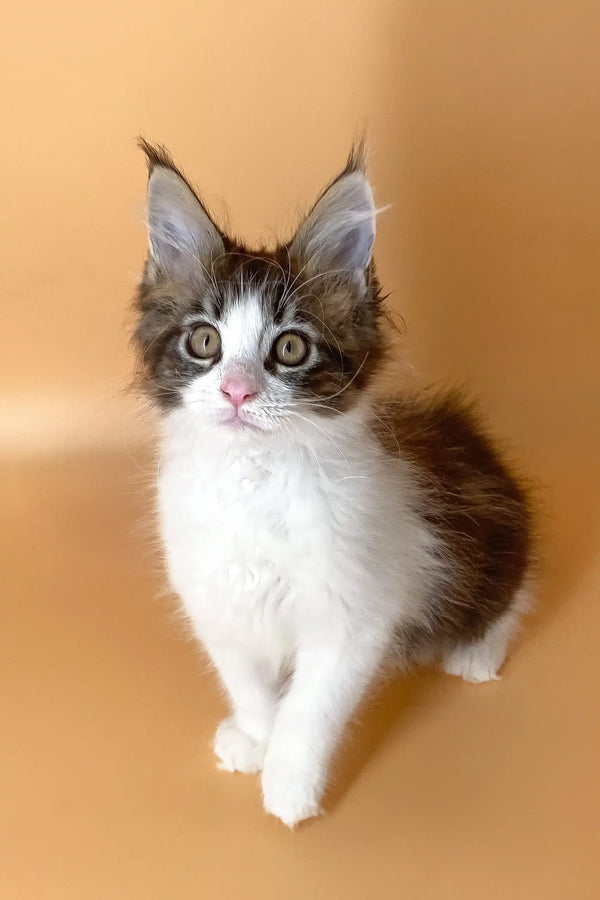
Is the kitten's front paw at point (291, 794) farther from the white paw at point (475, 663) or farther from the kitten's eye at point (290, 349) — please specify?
the kitten's eye at point (290, 349)

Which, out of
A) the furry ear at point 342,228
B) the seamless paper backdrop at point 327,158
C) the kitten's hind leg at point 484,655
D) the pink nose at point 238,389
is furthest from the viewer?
the seamless paper backdrop at point 327,158

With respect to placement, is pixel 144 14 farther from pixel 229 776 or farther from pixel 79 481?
pixel 229 776

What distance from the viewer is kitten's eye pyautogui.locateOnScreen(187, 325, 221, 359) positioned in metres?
1.28

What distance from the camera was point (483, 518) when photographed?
1651mm

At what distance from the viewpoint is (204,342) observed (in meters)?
1.30

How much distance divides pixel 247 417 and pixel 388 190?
1.22m

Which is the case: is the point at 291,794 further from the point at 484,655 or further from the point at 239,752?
the point at 484,655

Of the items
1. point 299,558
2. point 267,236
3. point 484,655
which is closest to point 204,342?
point 299,558

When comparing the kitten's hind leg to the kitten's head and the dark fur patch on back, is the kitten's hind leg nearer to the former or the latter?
the dark fur patch on back

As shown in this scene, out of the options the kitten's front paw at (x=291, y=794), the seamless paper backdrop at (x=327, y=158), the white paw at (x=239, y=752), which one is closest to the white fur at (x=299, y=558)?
the kitten's front paw at (x=291, y=794)

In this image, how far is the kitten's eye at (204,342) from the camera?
128 cm

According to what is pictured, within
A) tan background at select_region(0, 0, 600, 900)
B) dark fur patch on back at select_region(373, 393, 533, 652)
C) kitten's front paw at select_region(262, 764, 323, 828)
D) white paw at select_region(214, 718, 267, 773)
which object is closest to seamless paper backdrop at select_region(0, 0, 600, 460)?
tan background at select_region(0, 0, 600, 900)

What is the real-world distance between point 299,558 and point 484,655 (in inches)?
21.2

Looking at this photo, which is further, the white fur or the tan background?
the tan background
